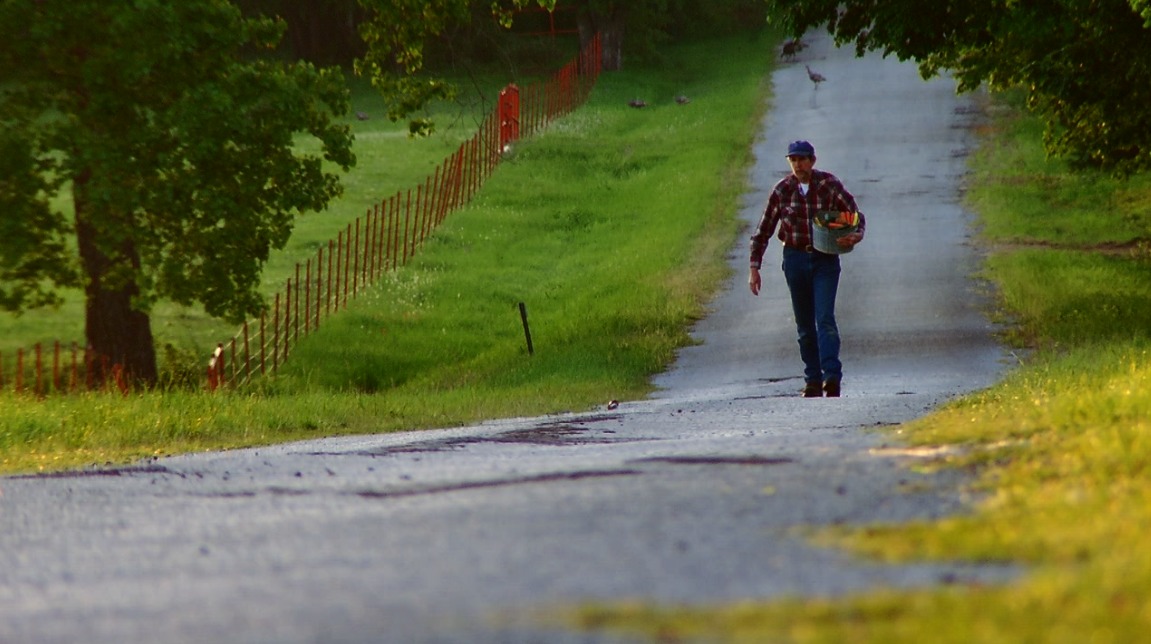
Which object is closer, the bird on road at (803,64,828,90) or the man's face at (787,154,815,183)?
the man's face at (787,154,815,183)

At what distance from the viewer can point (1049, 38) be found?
1812 centimetres

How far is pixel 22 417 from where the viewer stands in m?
13.1

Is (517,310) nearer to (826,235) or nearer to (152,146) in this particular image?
(152,146)

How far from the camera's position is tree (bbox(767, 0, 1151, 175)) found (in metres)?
16.0

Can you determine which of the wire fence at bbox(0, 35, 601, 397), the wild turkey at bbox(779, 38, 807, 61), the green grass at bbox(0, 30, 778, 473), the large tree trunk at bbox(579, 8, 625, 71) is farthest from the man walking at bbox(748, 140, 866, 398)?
the large tree trunk at bbox(579, 8, 625, 71)

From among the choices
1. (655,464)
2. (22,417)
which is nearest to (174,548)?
(655,464)

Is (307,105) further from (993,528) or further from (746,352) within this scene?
(993,528)

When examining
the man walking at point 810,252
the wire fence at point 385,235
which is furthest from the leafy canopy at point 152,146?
the man walking at point 810,252

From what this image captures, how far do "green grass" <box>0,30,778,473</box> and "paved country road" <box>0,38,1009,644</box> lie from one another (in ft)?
6.03

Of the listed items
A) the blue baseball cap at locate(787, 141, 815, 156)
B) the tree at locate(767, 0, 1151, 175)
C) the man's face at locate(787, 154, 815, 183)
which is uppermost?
the tree at locate(767, 0, 1151, 175)

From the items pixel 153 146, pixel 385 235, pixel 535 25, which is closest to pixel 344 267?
pixel 385 235

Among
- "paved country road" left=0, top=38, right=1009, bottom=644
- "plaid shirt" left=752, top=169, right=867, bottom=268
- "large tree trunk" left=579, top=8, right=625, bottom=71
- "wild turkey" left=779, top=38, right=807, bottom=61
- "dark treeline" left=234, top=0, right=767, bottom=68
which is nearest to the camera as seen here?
"paved country road" left=0, top=38, right=1009, bottom=644

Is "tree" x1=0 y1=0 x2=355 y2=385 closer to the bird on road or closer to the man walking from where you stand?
the man walking

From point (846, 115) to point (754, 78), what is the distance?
31.0 feet
